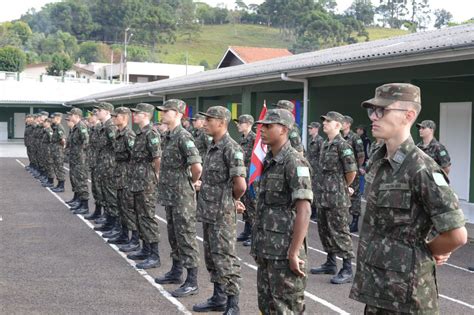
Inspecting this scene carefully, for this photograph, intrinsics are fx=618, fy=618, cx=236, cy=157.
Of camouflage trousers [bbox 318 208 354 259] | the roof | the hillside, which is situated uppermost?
the hillside

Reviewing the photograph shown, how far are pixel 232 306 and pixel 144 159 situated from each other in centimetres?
263

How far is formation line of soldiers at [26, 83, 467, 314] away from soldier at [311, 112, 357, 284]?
0.04ft

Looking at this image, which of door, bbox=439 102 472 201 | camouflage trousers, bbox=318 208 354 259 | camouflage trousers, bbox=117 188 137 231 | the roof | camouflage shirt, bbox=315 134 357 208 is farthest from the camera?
door, bbox=439 102 472 201

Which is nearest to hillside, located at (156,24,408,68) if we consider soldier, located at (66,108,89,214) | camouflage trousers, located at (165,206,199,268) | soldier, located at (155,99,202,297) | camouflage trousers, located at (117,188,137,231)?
soldier, located at (66,108,89,214)

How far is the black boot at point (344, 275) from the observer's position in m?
6.84

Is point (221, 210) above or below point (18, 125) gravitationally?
above

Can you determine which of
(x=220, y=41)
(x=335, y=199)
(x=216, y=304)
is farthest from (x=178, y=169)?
(x=220, y=41)

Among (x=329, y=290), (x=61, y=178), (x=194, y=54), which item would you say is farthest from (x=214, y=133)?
(x=194, y=54)

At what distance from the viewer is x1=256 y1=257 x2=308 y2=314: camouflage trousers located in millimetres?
4145

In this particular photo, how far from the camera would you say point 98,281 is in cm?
689

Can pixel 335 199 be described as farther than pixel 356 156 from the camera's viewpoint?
No

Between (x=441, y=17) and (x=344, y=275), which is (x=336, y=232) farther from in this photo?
(x=441, y=17)

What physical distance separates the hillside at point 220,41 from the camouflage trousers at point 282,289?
105225mm

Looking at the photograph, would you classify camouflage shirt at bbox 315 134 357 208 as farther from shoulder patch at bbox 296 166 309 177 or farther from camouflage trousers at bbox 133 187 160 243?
shoulder patch at bbox 296 166 309 177
